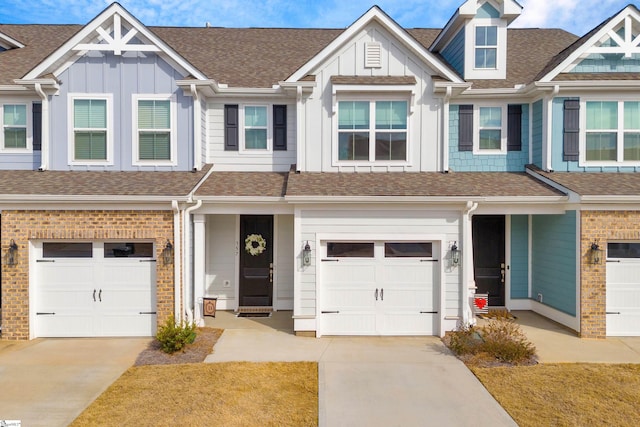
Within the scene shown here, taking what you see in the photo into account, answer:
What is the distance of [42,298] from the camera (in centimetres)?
955

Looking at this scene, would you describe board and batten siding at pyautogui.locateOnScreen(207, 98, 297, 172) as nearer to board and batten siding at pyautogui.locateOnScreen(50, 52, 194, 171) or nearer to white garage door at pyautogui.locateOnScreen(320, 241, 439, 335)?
board and batten siding at pyautogui.locateOnScreen(50, 52, 194, 171)

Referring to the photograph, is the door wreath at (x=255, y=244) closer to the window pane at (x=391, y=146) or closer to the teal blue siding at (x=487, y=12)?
the window pane at (x=391, y=146)

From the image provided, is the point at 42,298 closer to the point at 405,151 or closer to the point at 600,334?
the point at 405,151

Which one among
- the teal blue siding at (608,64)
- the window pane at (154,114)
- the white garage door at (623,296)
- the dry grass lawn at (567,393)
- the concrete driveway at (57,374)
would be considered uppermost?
the teal blue siding at (608,64)

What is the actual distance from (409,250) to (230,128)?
594 cm

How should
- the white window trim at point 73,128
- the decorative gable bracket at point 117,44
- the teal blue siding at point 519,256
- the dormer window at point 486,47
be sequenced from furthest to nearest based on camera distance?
the dormer window at point 486,47, the teal blue siding at point 519,256, the white window trim at point 73,128, the decorative gable bracket at point 117,44

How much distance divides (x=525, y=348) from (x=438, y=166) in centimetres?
504

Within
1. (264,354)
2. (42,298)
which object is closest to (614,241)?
(264,354)

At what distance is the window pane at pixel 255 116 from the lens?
11.8 metres

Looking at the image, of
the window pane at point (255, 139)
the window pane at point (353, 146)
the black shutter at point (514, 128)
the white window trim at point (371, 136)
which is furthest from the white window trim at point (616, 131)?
the window pane at point (255, 139)

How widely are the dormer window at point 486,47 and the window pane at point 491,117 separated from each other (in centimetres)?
142

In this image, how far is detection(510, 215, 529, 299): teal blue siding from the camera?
1198 centimetres

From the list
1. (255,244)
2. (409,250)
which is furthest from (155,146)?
(409,250)

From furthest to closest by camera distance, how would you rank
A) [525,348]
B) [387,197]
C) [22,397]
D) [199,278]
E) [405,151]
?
[405,151]
[199,278]
[387,197]
[525,348]
[22,397]
